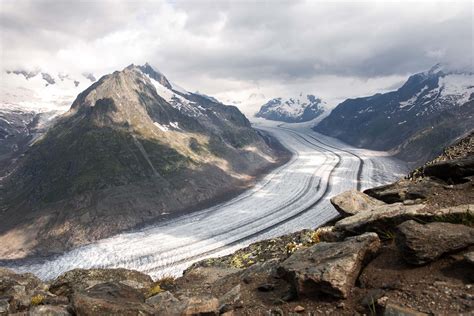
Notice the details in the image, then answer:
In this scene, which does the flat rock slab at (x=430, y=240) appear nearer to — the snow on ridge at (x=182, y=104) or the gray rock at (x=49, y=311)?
the gray rock at (x=49, y=311)

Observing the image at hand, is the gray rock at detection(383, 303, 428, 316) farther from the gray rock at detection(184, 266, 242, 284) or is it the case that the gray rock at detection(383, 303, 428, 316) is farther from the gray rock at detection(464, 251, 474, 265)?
the gray rock at detection(184, 266, 242, 284)

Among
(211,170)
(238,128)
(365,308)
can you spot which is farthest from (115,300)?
(238,128)

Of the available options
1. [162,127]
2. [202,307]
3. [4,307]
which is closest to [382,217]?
[202,307]

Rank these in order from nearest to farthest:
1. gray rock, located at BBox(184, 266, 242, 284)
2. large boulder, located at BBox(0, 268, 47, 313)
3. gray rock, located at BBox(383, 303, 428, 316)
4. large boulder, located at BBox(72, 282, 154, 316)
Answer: gray rock, located at BBox(383, 303, 428, 316)
large boulder, located at BBox(72, 282, 154, 316)
large boulder, located at BBox(0, 268, 47, 313)
gray rock, located at BBox(184, 266, 242, 284)

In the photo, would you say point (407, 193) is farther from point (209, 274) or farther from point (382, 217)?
point (209, 274)

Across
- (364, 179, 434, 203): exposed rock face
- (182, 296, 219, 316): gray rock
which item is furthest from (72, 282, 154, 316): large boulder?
(364, 179, 434, 203): exposed rock face

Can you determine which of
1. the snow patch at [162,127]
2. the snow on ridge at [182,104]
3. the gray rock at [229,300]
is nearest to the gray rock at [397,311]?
the gray rock at [229,300]
